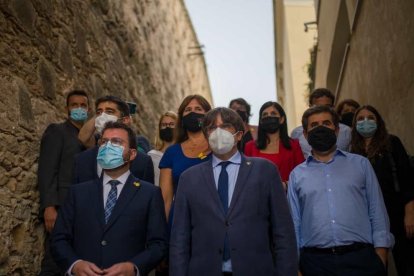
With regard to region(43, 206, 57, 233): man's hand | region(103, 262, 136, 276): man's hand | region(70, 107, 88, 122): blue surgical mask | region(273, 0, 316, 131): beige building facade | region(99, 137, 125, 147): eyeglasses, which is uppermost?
region(273, 0, 316, 131): beige building facade

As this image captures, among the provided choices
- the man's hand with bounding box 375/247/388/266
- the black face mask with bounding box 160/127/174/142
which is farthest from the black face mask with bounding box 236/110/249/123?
the man's hand with bounding box 375/247/388/266

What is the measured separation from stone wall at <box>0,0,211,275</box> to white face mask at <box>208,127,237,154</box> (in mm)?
1632

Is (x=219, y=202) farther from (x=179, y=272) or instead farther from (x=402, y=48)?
(x=402, y=48)

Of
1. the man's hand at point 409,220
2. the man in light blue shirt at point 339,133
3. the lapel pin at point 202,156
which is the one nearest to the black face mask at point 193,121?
the lapel pin at point 202,156

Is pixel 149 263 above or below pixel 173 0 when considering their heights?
below

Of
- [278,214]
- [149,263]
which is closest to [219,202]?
[278,214]

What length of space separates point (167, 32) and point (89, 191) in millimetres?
8651

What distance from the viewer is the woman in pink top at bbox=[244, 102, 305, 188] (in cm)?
371

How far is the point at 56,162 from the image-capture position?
3.57 meters

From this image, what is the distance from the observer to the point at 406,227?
314 cm

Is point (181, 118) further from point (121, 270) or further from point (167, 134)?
point (121, 270)

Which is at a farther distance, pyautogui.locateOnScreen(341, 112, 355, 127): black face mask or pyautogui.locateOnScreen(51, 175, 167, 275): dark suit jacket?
pyautogui.locateOnScreen(341, 112, 355, 127): black face mask

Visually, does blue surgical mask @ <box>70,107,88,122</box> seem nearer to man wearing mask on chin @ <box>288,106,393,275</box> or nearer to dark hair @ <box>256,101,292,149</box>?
dark hair @ <box>256,101,292,149</box>

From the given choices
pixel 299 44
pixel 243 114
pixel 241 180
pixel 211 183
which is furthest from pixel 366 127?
pixel 299 44
